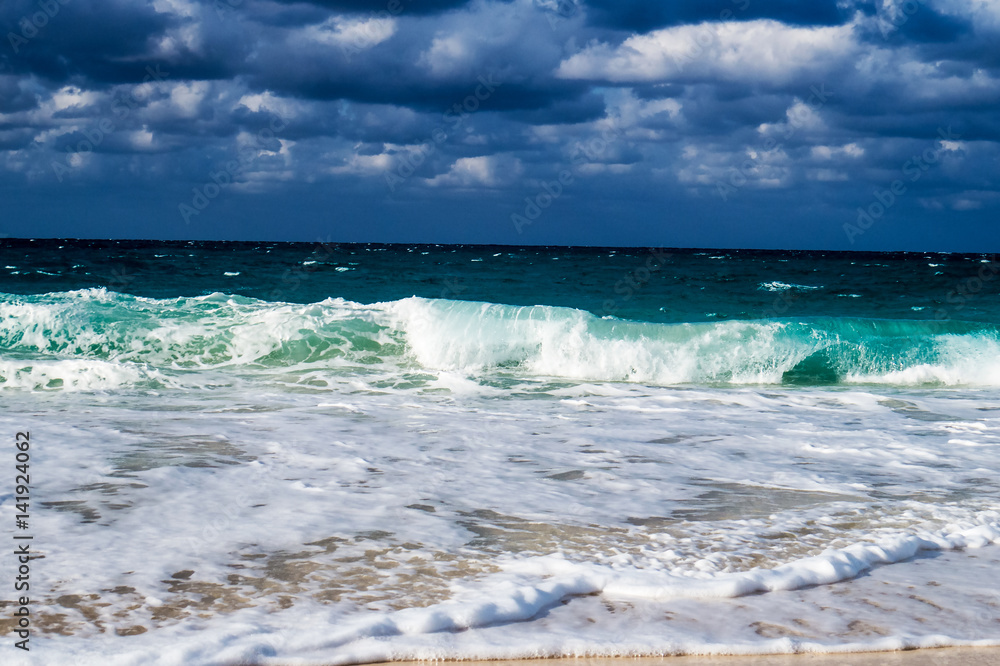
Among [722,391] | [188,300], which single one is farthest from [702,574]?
[188,300]

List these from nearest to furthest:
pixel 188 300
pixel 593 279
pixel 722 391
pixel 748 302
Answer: pixel 722 391 → pixel 188 300 → pixel 748 302 → pixel 593 279

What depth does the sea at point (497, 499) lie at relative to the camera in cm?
324

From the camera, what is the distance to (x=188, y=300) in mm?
16219

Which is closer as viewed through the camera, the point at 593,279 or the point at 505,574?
the point at 505,574

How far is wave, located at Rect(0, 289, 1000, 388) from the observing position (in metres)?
12.6

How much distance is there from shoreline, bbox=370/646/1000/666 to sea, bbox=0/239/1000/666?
40 mm

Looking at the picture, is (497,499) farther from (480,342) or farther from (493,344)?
(480,342)

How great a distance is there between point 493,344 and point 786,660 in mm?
10505

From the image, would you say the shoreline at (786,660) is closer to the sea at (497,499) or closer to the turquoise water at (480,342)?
the sea at (497,499)

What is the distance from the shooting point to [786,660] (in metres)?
3.01

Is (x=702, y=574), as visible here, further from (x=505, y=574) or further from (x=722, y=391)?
(x=722, y=391)

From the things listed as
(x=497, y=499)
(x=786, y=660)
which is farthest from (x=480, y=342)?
(x=786, y=660)

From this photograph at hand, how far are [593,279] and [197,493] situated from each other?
29316 mm

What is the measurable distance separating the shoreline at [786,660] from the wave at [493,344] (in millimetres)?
8624
